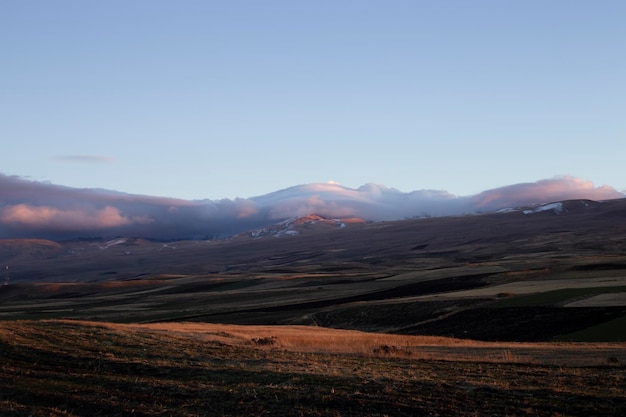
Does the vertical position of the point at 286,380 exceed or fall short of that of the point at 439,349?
it exceeds it

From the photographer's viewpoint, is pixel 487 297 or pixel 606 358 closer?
pixel 606 358

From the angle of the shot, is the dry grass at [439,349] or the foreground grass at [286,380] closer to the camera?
the foreground grass at [286,380]

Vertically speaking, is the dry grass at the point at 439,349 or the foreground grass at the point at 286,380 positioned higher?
the foreground grass at the point at 286,380

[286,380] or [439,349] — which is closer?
[286,380]

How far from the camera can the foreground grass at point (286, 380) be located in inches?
701

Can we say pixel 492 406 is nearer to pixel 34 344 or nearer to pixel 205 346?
pixel 205 346

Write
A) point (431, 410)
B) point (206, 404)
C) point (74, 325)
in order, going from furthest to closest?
point (74, 325) → point (206, 404) → point (431, 410)

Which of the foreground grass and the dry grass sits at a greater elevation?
the foreground grass

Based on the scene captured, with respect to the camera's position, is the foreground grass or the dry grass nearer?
the foreground grass

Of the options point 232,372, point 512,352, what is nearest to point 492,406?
point 232,372

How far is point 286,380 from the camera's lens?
72.6 feet

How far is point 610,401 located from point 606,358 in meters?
12.2

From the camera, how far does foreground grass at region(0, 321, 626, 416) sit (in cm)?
1781

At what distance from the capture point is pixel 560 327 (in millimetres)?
50062
